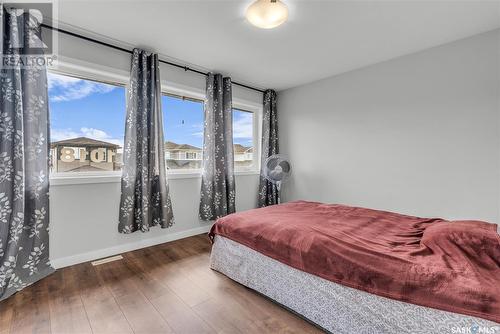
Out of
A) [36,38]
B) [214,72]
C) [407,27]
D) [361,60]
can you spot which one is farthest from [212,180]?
[407,27]

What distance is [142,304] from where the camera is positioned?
175cm

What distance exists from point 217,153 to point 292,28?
1.86 metres

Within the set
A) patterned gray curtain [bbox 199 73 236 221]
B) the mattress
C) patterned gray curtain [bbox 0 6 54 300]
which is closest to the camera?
the mattress

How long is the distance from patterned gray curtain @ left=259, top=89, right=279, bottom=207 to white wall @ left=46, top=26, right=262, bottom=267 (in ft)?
4.89

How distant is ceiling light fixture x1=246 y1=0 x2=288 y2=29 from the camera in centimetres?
170

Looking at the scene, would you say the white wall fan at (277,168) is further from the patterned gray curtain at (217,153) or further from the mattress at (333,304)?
the mattress at (333,304)

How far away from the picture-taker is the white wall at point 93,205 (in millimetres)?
2287

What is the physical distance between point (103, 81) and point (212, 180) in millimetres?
1738

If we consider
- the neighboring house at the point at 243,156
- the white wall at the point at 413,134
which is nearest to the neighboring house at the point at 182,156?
the neighboring house at the point at 243,156

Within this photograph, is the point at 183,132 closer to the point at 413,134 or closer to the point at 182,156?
the point at 182,156

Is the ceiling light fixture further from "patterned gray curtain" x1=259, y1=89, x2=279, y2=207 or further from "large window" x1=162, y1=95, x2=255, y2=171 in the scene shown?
"patterned gray curtain" x1=259, y1=89, x2=279, y2=207

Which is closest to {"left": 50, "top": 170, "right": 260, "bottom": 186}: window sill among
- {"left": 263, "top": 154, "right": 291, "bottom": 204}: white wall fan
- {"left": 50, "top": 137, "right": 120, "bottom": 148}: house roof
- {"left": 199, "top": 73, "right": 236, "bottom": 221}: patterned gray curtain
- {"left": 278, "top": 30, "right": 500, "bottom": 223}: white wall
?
{"left": 50, "top": 137, "right": 120, "bottom": 148}: house roof

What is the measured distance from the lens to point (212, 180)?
3.31 meters

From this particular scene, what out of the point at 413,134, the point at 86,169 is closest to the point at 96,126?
the point at 86,169
